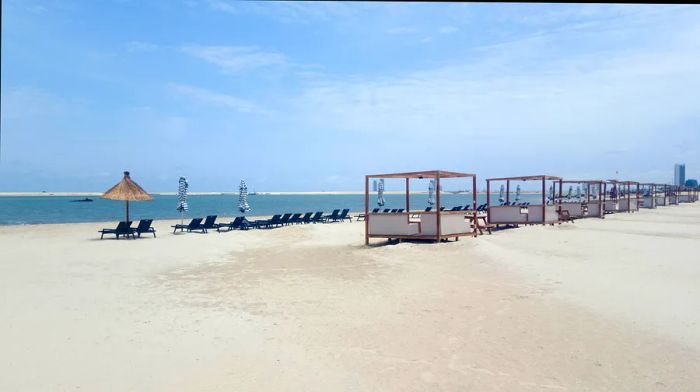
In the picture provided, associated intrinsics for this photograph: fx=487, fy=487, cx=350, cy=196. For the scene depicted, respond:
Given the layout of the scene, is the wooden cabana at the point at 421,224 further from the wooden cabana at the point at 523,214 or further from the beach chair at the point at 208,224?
the beach chair at the point at 208,224

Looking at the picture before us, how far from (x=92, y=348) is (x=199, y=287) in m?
3.25

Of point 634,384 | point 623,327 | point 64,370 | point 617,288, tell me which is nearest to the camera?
point 634,384

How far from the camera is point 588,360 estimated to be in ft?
14.3

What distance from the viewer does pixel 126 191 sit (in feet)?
54.2

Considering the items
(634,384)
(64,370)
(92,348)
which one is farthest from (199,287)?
(634,384)

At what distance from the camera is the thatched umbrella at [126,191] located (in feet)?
53.5

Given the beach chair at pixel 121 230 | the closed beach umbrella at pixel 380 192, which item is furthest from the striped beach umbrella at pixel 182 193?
the closed beach umbrella at pixel 380 192

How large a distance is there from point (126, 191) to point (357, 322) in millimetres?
13330

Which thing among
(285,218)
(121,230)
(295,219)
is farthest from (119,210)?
(121,230)

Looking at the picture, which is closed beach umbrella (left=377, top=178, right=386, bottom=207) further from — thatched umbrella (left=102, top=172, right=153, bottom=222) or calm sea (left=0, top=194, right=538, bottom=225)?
calm sea (left=0, top=194, right=538, bottom=225)

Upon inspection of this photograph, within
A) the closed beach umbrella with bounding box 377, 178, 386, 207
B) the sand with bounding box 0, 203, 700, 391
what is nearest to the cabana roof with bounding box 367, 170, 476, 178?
the sand with bounding box 0, 203, 700, 391

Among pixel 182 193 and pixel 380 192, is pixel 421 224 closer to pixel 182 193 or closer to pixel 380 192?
pixel 182 193

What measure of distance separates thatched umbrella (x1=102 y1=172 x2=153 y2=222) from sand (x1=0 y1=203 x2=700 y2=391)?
208 inches

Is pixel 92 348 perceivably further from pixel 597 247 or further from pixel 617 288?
pixel 597 247
